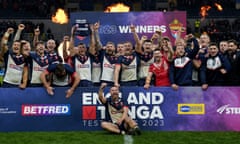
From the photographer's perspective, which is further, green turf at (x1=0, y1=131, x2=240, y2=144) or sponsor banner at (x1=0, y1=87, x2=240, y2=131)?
sponsor banner at (x1=0, y1=87, x2=240, y2=131)

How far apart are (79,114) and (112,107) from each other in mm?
971

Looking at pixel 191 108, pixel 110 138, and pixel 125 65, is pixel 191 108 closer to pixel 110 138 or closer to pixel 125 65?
pixel 125 65

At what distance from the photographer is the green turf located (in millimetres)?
9648

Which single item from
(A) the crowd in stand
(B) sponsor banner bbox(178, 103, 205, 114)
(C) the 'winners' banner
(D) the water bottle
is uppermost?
(C) the 'winners' banner

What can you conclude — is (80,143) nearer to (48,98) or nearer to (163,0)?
(48,98)

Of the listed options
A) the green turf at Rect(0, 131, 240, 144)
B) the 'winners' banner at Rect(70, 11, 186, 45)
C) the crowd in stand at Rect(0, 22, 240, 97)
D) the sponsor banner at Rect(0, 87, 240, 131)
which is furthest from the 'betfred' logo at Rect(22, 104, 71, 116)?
the 'winners' banner at Rect(70, 11, 186, 45)

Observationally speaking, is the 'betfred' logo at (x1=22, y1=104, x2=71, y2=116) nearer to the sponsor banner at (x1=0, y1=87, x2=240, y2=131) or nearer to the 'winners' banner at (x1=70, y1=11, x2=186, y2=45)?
the sponsor banner at (x1=0, y1=87, x2=240, y2=131)

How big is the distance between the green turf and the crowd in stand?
1040 millimetres

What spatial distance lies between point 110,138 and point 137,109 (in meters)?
1.24

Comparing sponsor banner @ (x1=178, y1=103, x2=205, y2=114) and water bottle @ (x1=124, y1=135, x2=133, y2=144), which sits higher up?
sponsor banner @ (x1=178, y1=103, x2=205, y2=114)

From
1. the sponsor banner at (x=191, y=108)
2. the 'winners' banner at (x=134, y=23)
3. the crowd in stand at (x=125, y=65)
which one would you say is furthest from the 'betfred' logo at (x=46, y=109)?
the 'winners' banner at (x=134, y=23)

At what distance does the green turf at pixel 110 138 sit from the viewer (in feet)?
31.7

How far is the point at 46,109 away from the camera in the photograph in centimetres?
1095

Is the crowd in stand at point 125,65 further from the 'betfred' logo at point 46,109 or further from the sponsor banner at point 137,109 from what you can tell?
the 'betfred' logo at point 46,109
